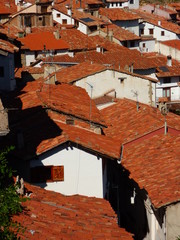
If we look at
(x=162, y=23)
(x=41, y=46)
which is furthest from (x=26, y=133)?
(x=162, y=23)

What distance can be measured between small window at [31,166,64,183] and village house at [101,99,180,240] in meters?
2.97

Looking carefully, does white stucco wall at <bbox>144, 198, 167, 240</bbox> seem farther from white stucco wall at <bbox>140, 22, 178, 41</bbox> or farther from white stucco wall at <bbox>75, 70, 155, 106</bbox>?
white stucco wall at <bbox>140, 22, 178, 41</bbox>

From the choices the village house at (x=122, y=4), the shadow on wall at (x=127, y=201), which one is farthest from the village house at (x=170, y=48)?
the shadow on wall at (x=127, y=201)

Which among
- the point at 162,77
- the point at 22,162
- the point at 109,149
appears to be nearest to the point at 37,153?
the point at 22,162

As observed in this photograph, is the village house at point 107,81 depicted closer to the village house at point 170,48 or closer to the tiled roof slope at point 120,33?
the tiled roof slope at point 120,33

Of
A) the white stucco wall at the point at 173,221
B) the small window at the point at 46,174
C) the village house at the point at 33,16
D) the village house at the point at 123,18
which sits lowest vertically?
the village house at the point at 123,18

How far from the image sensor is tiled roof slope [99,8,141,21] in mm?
89894

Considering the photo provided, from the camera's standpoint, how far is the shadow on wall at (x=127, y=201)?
31.2 metres

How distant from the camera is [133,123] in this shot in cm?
3766

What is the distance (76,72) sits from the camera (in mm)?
45812

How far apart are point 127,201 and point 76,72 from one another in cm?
1373

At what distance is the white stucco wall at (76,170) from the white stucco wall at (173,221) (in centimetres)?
307

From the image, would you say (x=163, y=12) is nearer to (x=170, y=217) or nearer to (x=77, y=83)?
(x=77, y=83)

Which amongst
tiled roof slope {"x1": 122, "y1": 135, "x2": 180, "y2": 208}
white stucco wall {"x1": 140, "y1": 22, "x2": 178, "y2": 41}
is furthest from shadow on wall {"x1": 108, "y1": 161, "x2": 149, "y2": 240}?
white stucco wall {"x1": 140, "y1": 22, "x2": 178, "y2": 41}
